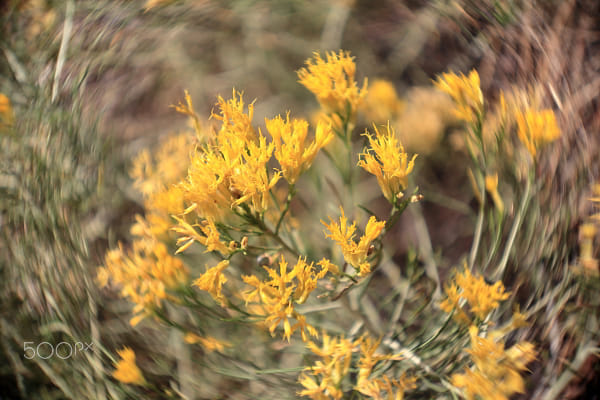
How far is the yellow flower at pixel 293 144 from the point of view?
418mm

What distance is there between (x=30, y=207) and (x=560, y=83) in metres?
0.78

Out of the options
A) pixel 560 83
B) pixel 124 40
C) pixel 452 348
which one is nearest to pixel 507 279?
pixel 452 348

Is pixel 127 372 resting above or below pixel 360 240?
below

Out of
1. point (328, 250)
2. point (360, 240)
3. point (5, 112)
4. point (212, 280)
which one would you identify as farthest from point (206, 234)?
point (5, 112)

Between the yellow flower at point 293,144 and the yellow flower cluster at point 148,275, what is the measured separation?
0.62 ft

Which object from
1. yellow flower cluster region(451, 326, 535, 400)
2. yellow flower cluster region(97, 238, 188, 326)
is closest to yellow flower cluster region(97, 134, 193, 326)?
yellow flower cluster region(97, 238, 188, 326)

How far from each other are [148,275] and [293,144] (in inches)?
11.2

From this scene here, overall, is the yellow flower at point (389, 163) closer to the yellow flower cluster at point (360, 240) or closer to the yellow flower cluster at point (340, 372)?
the yellow flower cluster at point (360, 240)

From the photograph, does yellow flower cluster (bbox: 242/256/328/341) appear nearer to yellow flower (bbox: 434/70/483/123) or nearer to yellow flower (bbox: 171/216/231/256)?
yellow flower (bbox: 171/216/231/256)

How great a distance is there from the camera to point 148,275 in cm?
55

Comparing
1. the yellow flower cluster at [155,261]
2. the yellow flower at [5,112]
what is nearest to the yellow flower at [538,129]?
the yellow flower cluster at [155,261]

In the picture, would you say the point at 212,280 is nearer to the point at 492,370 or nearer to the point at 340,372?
the point at 340,372

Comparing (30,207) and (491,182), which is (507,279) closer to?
(491,182)

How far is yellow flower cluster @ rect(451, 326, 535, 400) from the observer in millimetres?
467
